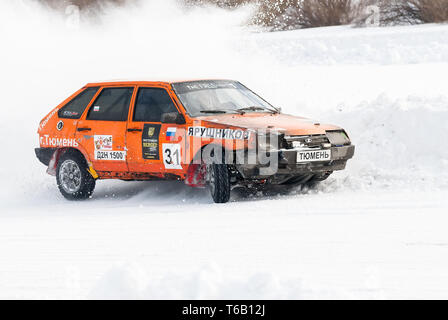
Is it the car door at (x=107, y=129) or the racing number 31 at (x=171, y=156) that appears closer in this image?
the racing number 31 at (x=171, y=156)

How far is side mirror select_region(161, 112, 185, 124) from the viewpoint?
982 centimetres

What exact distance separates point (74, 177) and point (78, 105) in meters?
0.90

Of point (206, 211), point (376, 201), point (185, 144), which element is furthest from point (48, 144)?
point (376, 201)

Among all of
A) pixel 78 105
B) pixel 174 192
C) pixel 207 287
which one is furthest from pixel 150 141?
pixel 207 287

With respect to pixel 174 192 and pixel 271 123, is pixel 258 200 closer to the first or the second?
pixel 271 123

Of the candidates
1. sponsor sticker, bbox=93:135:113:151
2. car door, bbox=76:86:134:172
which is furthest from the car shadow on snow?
sponsor sticker, bbox=93:135:113:151

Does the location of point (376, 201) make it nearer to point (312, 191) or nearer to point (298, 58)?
point (312, 191)

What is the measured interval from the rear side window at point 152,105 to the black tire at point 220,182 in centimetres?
93

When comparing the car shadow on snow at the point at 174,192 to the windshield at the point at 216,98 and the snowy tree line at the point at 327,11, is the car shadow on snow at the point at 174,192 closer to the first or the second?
the windshield at the point at 216,98

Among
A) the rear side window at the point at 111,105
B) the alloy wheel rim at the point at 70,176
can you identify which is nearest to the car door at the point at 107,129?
the rear side window at the point at 111,105

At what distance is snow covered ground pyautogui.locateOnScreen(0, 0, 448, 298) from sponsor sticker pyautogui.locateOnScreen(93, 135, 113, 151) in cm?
70

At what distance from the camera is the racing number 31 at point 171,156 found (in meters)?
9.98

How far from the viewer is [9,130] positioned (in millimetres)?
15922

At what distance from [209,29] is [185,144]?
1667 centimetres
